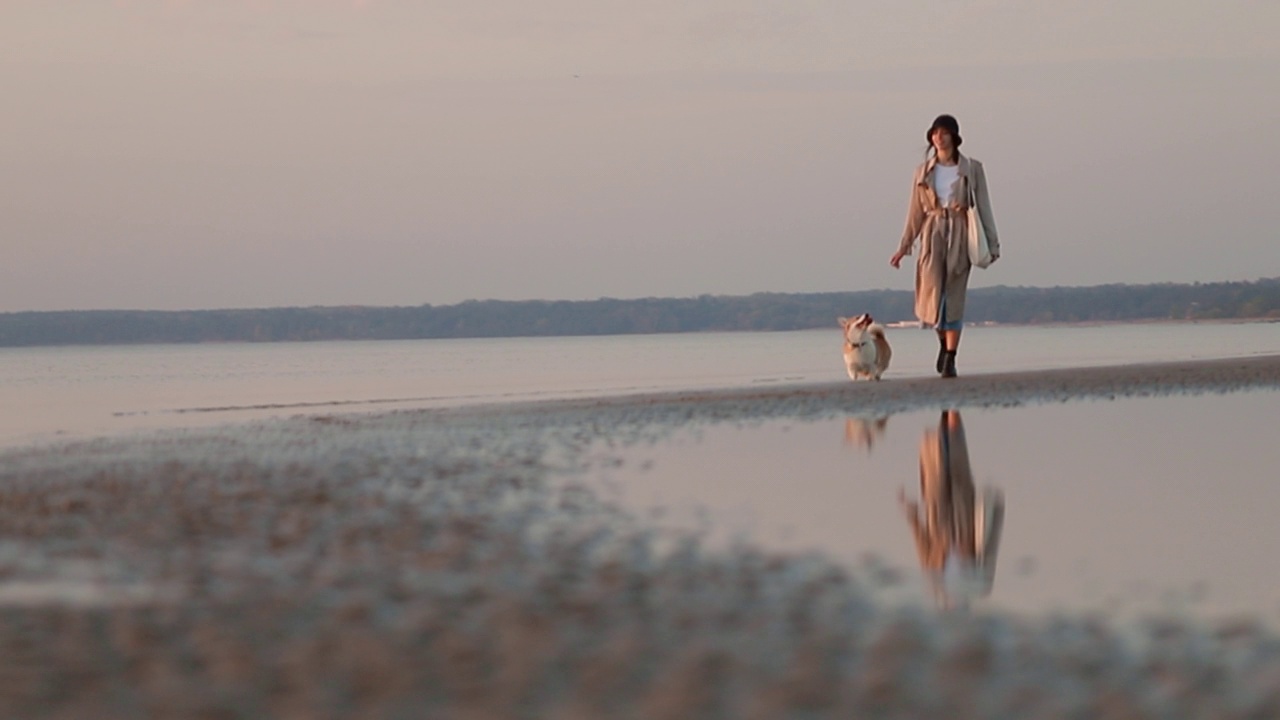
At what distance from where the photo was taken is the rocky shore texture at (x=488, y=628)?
334cm

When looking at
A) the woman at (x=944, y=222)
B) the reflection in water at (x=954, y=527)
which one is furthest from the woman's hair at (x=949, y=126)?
the reflection in water at (x=954, y=527)

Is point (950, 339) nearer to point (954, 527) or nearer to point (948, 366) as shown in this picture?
point (948, 366)

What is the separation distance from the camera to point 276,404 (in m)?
17.4

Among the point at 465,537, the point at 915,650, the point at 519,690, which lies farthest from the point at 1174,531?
the point at 519,690

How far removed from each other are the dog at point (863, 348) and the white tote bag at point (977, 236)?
2465 millimetres

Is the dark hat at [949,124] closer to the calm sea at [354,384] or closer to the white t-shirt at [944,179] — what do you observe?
the white t-shirt at [944,179]

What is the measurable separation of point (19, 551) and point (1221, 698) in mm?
4438

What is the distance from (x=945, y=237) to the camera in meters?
16.1

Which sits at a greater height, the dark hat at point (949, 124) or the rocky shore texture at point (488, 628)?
the dark hat at point (949, 124)

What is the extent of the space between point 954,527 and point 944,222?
10.7m

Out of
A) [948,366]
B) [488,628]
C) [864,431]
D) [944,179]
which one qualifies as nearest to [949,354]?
[948,366]

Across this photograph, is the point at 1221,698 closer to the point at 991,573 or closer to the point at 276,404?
the point at 991,573

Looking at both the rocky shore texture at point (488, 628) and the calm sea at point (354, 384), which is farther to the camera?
the calm sea at point (354, 384)

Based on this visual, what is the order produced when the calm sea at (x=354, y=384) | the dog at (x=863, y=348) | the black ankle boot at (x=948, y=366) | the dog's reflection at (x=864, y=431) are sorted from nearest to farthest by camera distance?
the dog's reflection at (x=864, y=431) < the calm sea at (x=354, y=384) < the black ankle boot at (x=948, y=366) < the dog at (x=863, y=348)
